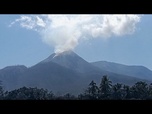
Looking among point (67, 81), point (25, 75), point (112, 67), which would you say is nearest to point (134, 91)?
point (25, 75)

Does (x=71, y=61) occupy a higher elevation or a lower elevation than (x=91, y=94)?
higher

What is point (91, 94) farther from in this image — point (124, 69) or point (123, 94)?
point (124, 69)

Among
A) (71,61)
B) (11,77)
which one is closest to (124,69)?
(71,61)

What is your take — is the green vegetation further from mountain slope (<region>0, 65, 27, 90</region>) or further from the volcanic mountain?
the volcanic mountain

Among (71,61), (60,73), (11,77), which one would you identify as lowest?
(11,77)

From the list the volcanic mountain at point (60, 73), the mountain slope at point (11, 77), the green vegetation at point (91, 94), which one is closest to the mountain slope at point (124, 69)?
the volcanic mountain at point (60, 73)

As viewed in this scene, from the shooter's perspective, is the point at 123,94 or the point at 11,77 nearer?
the point at 123,94

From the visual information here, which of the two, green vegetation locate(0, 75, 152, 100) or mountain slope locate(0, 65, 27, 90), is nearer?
green vegetation locate(0, 75, 152, 100)

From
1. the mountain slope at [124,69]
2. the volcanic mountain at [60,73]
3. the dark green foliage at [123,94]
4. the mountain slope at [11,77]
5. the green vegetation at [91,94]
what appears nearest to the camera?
the green vegetation at [91,94]

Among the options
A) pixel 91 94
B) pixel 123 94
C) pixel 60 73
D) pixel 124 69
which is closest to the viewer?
pixel 123 94

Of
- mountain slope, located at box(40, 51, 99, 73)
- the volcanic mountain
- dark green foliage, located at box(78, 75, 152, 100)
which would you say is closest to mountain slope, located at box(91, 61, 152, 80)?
the volcanic mountain

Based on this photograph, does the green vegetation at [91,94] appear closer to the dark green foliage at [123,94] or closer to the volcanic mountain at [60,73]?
the dark green foliage at [123,94]
